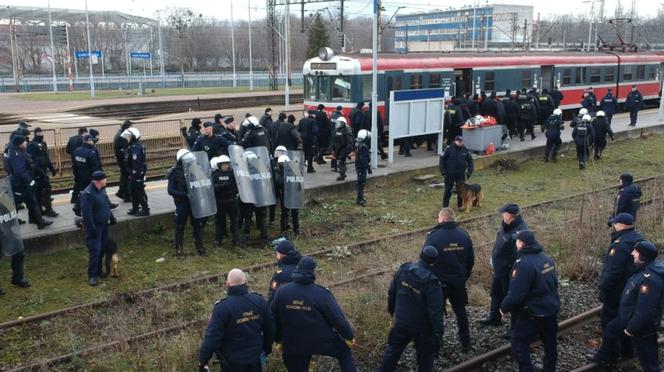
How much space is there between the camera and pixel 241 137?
14.1 metres

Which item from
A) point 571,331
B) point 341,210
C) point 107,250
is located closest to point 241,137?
point 341,210

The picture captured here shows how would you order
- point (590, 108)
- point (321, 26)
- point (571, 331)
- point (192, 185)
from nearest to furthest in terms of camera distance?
point (571, 331) < point (192, 185) < point (590, 108) < point (321, 26)

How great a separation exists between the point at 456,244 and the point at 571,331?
89.8 inches

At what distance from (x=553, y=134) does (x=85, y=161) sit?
522 inches

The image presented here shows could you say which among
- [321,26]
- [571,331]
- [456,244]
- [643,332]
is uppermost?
[321,26]

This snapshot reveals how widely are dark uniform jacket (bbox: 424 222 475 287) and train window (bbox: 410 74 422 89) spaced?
1404 cm

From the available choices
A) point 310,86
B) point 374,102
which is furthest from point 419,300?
point 310,86

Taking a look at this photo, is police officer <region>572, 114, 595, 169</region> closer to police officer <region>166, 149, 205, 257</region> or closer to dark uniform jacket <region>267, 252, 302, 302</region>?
police officer <region>166, 149, 205, 257</region>

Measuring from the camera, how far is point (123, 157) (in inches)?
495

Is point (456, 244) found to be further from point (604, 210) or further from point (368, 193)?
point (368, 193)

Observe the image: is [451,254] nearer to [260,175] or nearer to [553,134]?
[260,175]

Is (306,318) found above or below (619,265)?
below

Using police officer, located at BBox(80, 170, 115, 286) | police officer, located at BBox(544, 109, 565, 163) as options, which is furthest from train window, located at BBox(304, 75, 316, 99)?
police officer, located at BBox(80, 170, 115, 286)

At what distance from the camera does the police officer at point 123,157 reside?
1238cm
